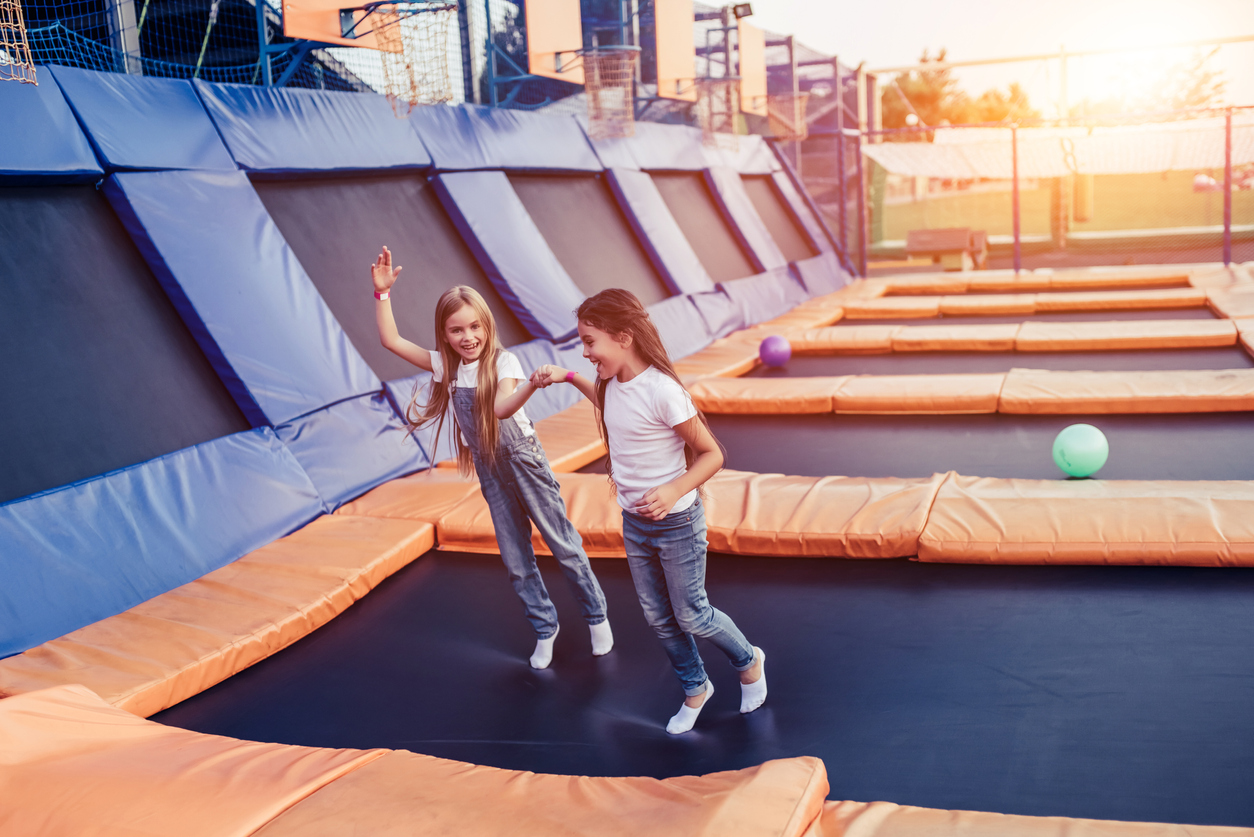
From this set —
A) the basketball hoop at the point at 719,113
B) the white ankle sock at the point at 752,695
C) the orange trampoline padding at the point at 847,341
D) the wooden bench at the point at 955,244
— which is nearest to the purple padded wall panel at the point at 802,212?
the basketball hoop at the point at 719,113

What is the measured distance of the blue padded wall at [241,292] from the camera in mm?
3607

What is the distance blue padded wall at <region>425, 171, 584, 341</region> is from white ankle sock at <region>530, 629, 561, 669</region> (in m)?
2.90

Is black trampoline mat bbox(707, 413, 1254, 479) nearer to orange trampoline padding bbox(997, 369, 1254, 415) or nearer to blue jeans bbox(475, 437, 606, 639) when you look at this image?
orange trampoline padding bbox(997, 369, 1254, 415)

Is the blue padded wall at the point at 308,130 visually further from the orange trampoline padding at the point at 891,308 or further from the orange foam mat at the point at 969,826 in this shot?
the orange trampoline padding at the point at 891,308

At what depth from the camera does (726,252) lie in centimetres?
873

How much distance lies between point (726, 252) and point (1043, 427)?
4.50 meters

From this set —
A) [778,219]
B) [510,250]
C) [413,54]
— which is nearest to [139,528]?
[510,250]

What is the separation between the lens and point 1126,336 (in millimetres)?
6363

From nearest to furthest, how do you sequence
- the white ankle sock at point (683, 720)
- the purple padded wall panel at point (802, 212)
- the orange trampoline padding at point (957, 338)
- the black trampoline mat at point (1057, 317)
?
1. the white ankle sock at point (683, 720)
2. the orange trampoline padding at point (957, 338)
3. the black trampoline mat at point (1057, 317)
4. the purple padded wall panel at point (802, 212)

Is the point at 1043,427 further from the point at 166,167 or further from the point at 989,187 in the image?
the point at 989,187

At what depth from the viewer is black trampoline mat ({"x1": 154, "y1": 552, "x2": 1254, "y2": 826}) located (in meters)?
1.95

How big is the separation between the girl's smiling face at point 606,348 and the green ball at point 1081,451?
237 centimetres

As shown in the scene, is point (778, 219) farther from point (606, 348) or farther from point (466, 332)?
point (606, 348)

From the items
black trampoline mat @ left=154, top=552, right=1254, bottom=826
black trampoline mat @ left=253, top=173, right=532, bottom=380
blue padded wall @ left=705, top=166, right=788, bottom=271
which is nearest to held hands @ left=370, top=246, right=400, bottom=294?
black trampoline mat @ left=154, top=552, right=1254, bottom=826
